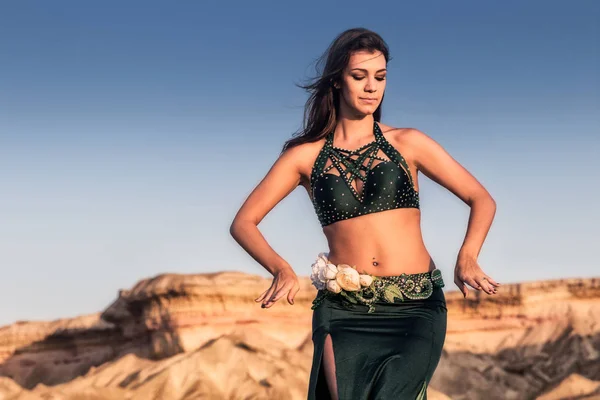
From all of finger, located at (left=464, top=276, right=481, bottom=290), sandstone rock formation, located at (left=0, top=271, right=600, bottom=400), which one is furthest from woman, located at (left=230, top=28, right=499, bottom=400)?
sandstone rock formation, located at (left=0, top=271, right=600, bottom=400)

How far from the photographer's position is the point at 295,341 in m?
54.7

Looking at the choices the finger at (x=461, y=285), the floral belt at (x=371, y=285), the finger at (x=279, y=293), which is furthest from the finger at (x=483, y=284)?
the finger at (x=279, y=293)

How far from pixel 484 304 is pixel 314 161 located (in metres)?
55.8

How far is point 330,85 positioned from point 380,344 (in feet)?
5.05

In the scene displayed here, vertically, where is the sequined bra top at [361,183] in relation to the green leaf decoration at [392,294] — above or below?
above

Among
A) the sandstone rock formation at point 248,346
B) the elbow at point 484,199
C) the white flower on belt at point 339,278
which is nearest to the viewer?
the white flower on belt at point 339,278

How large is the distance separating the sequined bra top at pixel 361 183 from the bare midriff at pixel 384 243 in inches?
→ 1.9

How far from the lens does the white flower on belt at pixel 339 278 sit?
516cm

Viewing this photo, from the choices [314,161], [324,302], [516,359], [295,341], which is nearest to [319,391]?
[324,302]

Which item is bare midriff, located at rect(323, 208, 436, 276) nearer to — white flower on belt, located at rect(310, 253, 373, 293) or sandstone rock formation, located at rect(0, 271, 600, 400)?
white flower on belt, located at rect(310, 253, 373, 293)

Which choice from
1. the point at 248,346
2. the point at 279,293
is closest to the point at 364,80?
the point at 279,293

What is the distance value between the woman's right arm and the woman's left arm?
24.9 inches

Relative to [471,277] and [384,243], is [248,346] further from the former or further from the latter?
[471,277]

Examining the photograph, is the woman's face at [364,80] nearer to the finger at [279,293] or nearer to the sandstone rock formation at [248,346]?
the finger at [279,293]
